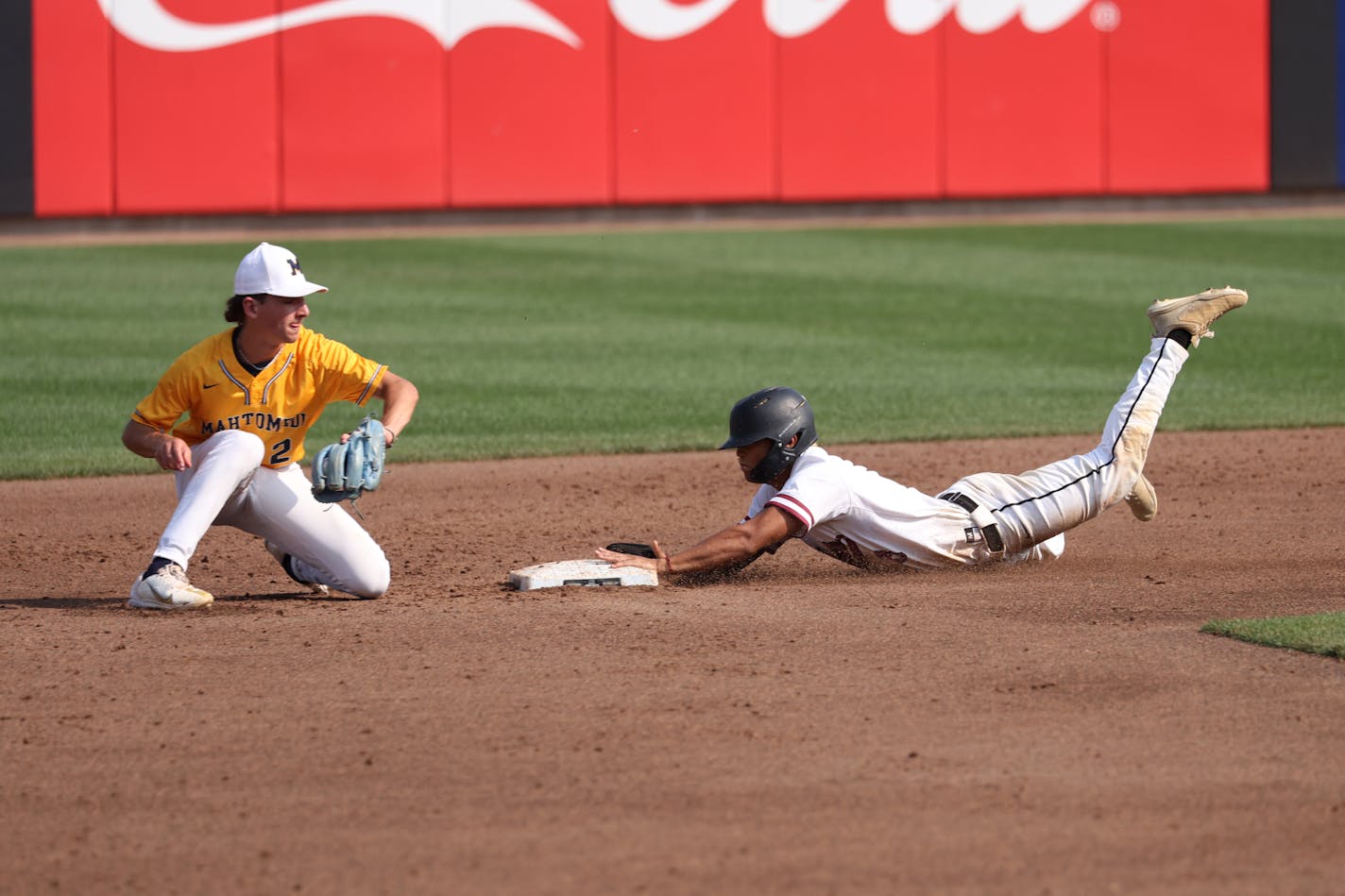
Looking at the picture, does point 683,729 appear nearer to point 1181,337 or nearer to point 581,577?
point 581,577

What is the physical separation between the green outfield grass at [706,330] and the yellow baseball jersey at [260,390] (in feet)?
10.9

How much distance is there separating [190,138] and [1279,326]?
35.5ft

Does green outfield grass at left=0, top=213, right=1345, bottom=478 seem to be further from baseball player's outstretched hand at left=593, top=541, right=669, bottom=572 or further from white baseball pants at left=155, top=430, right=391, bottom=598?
baseball player's outstretched hand at left=593, top=541, right=669, bottom=572

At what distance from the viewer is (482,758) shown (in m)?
4.45

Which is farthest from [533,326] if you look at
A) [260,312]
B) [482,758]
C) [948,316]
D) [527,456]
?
[482,758]

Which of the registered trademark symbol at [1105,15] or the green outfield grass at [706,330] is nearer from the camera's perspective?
the green outfield grass at [706,330]

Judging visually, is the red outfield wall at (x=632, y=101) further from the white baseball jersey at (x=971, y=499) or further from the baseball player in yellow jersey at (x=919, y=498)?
the white baseball jersey at (x=971, y=499)

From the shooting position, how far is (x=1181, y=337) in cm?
717

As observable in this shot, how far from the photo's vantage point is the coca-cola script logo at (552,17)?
1847 centimetres

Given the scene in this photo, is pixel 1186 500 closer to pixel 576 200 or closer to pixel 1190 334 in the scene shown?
pixel 1190 334

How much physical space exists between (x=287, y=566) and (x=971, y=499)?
2.43 metres

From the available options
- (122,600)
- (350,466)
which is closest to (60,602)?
(122,600)

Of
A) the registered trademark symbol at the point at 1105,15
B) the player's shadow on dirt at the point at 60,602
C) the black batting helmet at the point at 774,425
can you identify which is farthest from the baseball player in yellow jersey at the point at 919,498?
the registered trademark symbol at the point at 1105,15

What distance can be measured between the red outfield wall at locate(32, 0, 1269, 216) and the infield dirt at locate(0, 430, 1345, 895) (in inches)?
471
